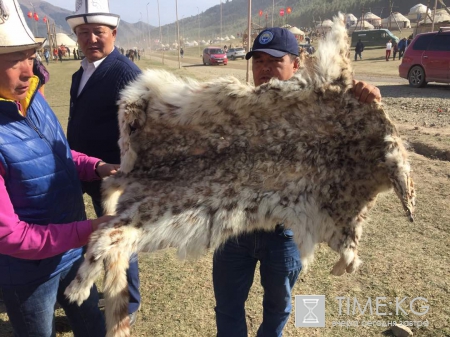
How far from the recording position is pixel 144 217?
1479 mm

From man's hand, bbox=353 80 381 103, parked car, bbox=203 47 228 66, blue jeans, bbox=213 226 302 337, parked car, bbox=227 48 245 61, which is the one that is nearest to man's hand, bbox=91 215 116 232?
blue jeans, bbox=213 226 302 337

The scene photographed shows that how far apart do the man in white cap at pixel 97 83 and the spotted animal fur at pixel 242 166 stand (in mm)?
916

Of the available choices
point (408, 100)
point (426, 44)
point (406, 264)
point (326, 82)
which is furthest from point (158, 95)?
point (426, 44)

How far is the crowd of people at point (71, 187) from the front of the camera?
1.45 m

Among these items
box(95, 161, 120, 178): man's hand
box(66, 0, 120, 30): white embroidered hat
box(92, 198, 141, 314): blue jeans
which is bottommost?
box(92, 198, 141, 314): blue jeans

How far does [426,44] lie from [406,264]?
11.9 metres

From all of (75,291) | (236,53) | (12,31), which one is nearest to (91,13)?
(12,31)

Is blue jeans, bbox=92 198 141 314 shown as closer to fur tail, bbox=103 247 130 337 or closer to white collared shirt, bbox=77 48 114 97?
white collared shirt, bbox=77 48 114 97

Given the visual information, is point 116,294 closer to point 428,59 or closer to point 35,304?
point 35,304

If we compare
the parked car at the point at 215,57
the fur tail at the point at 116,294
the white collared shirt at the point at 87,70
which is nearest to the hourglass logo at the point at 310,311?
the fur tail at the point at 116,294

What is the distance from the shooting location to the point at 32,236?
57.8 inches

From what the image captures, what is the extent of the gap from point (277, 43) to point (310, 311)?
227 centimetres

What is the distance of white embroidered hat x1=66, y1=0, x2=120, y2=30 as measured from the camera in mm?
2307

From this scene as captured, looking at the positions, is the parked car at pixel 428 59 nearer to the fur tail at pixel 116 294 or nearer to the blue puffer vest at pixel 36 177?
the blue puffer vest at pixel 36 177
